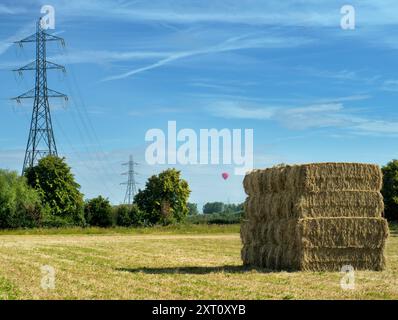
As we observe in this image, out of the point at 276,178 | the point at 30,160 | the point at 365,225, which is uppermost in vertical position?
the point at 30,160

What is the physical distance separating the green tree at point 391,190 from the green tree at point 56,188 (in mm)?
38264

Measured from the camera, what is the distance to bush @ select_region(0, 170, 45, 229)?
80562 mm

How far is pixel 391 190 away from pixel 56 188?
141 ft

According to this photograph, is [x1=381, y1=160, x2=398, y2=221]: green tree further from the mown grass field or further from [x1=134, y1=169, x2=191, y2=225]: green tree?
the mown grass field

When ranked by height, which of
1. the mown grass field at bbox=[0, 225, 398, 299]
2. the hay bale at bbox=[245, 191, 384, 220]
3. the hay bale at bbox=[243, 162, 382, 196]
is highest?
the hay bale at bbox=[243, 162, 382, 196]

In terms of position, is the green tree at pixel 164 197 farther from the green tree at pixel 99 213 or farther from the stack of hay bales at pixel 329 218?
the stack of hay bales at pixel 329 218

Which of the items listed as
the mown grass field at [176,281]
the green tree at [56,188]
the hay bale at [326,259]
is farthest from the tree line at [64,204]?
the hay bale at [326,259]

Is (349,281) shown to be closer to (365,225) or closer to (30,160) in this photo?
(365,225)

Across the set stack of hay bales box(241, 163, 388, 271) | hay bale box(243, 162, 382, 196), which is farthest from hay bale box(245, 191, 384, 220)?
hay bale box(243, 162, 382, 196)

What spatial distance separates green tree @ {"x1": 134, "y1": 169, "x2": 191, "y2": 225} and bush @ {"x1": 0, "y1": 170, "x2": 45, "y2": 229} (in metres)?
20.4
